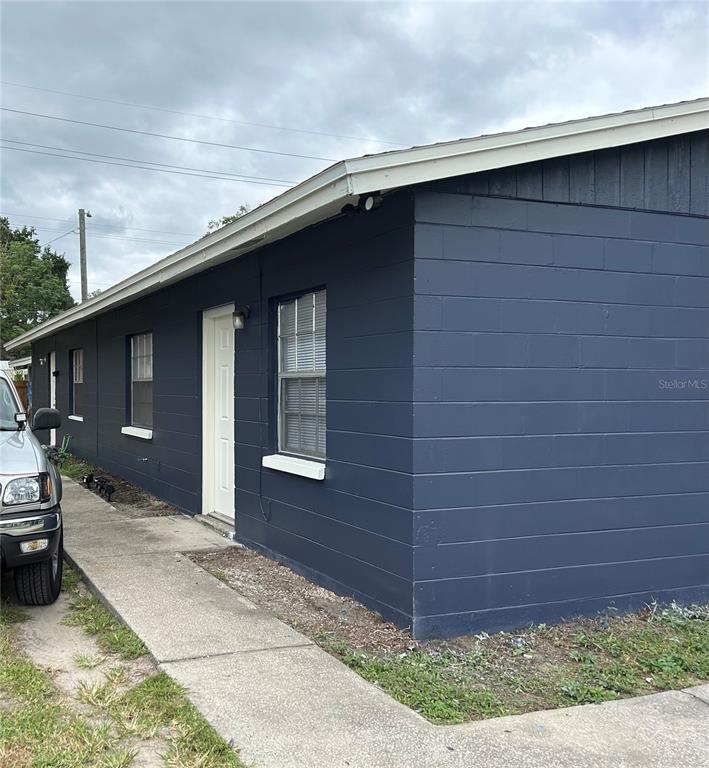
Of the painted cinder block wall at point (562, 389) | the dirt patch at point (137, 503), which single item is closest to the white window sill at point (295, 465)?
the painted cinder block wall at point (562, 389)

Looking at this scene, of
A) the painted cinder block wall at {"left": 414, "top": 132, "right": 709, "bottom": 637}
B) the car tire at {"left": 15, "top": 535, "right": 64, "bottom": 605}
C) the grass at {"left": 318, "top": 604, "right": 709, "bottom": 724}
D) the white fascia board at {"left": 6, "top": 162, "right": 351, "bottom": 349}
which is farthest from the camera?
the car tire at {"left": 15, "top": 535, "right": 64, "bottom": 605}

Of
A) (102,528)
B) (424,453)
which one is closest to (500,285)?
(424,453)

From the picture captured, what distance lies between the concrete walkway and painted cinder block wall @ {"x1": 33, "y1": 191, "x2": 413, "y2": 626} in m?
0.85

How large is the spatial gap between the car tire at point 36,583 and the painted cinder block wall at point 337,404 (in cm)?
198

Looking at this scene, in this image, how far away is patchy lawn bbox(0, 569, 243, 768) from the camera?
3303mm

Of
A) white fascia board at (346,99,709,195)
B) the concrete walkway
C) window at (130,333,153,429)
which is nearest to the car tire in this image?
the concrete walkway

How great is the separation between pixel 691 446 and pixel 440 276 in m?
2.43

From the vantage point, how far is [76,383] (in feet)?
53.0

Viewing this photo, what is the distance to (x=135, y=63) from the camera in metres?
11.0

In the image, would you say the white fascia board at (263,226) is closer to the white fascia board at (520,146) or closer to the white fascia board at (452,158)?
the white fascia board at (452,158)

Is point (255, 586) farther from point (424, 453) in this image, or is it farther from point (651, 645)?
point (651, 645)

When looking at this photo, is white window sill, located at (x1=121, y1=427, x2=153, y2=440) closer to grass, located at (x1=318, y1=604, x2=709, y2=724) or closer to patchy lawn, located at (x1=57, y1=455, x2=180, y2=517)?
patchy lawn, located at (x1=57, y1=455, x2=180, y2=517)

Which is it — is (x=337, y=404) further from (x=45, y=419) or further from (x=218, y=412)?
(x=218, y=412)

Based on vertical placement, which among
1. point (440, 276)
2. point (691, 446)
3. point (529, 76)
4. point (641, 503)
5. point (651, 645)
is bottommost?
point (651, 645)
